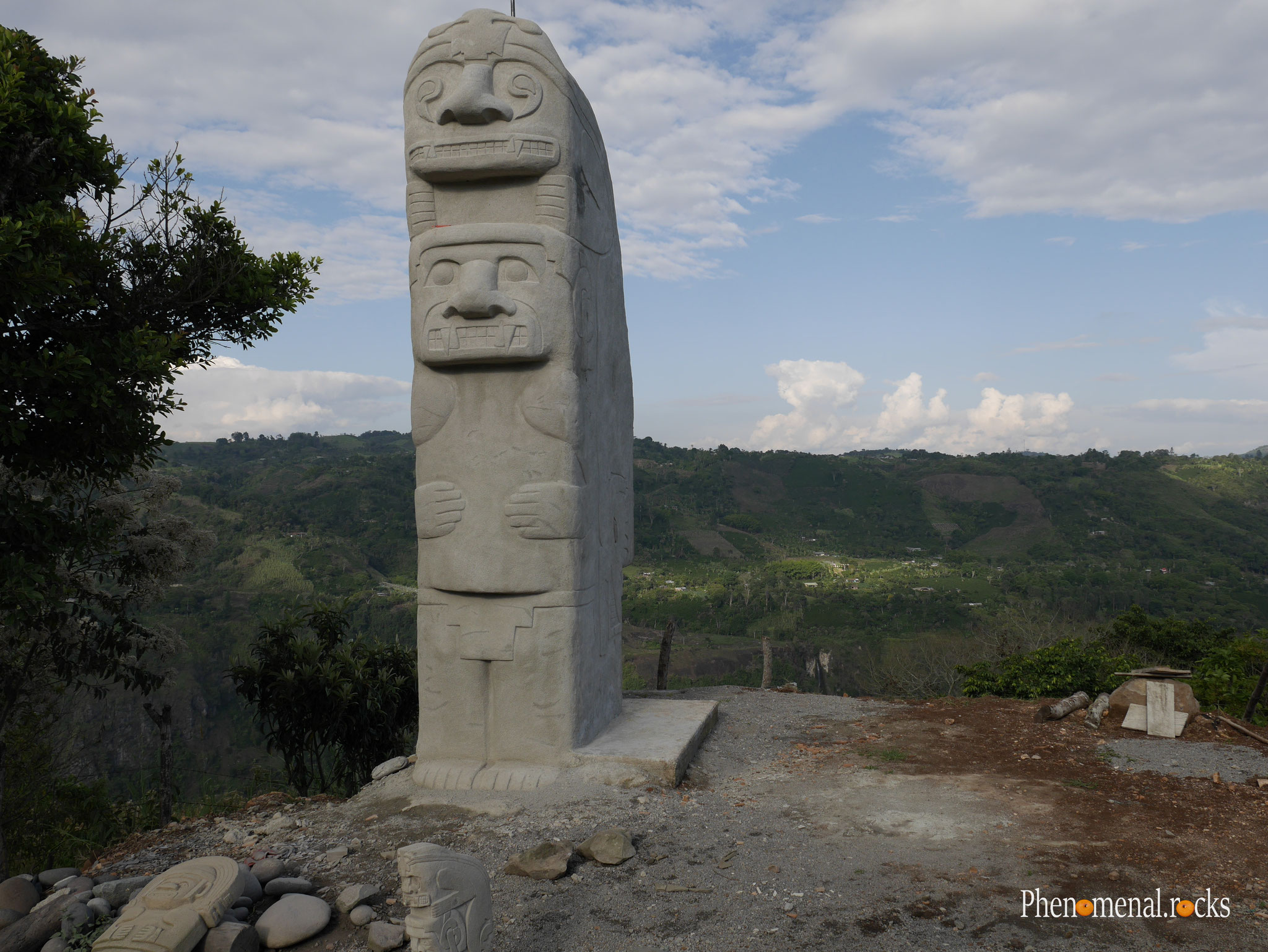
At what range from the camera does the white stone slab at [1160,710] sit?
6926mm

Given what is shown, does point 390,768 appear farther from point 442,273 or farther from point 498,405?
point 442,273

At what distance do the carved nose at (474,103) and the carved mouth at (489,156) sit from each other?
15 cm

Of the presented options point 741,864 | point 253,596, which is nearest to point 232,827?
point 741,864

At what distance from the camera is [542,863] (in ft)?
14.1

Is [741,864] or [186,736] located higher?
[741,864]

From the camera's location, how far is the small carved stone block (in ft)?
9.86

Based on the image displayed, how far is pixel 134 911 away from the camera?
341 cm

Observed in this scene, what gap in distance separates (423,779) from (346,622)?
3.75m

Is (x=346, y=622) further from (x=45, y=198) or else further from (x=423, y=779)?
(x=45, y=198)

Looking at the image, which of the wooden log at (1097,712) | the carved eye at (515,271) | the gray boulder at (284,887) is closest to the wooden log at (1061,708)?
the wooden log at (1097,712)

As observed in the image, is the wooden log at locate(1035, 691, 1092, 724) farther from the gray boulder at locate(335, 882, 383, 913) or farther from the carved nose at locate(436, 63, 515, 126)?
the carved nose at locate(436, 63, 515, 126)

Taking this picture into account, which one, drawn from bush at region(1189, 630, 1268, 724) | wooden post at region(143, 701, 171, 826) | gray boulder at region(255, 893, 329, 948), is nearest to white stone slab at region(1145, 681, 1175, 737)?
bush at region(1189, 630, 1268, 724)

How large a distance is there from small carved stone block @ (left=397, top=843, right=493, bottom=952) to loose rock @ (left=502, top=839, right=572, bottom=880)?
103cm

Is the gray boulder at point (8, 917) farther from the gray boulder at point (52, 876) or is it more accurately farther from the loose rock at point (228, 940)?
the loose rock at point (228, 940)
